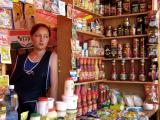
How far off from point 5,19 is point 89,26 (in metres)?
1.66

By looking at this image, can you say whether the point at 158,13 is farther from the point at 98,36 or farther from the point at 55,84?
the point at 55,84

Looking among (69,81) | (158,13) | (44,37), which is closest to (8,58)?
(69,81)

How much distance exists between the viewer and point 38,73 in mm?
2391

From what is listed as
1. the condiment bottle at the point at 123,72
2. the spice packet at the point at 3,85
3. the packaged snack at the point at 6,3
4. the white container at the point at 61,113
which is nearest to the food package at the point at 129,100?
the condiment bottle at the point at 123,72

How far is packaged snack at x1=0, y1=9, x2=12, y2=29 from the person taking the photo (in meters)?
1.58

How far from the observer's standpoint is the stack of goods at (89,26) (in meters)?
2.75

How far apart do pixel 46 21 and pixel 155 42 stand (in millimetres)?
1519

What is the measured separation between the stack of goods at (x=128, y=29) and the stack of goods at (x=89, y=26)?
0.42 feet

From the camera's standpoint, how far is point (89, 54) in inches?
122

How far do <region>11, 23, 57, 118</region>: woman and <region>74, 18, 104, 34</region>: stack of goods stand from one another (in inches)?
16.6

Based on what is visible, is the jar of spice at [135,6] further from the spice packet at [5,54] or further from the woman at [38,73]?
the spice packet at [5,54]

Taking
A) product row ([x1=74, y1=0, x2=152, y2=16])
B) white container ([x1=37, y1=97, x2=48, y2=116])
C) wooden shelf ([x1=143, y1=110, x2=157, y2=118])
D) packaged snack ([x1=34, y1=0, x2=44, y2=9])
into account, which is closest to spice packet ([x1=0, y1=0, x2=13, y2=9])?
packaged snack ([x1=34, y1=0, x2=44, y2=9])

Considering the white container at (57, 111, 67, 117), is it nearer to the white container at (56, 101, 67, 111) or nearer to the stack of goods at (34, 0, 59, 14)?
the white container at (56, 101, 67, 111)

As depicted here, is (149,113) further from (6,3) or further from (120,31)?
(6,3)
